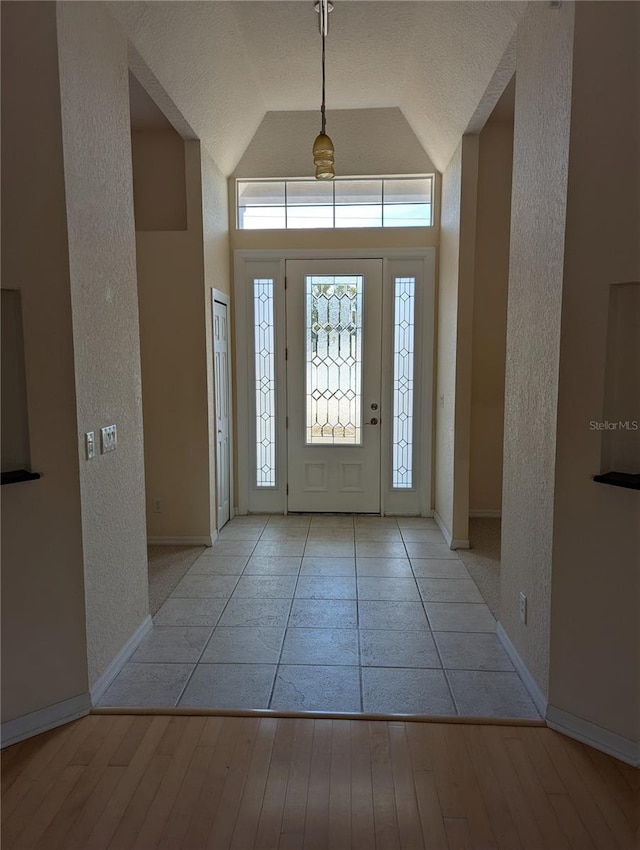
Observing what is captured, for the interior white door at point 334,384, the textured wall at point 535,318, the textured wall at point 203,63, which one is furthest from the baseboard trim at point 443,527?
the textured wall at point 203,63

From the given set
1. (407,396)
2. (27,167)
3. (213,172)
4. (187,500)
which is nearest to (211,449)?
(187,500)

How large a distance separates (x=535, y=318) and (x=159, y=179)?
2.98 m

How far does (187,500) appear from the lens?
400 centimetres

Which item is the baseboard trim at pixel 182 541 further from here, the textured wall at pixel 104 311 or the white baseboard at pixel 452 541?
the white baseboard at pixel 452 541

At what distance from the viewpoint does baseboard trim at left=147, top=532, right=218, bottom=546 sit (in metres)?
4.01

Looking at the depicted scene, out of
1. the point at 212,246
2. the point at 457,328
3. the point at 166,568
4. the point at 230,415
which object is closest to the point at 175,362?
the point at 230,415

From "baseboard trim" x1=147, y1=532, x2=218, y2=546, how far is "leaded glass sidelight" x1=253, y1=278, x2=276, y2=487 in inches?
35.4

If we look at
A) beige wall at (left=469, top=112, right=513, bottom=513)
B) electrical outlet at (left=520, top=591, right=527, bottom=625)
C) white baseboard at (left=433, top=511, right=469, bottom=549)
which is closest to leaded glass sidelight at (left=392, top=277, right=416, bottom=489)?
beige wall at (left=469, top=112, right=513, bottom=513)

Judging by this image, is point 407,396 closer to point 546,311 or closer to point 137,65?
point 546,311

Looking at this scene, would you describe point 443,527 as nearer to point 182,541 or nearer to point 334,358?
point 334,358

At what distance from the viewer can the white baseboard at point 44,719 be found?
6.31ft

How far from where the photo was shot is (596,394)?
186 centimetres

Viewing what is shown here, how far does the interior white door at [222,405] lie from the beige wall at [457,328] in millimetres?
1813

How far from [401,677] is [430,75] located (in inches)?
138
